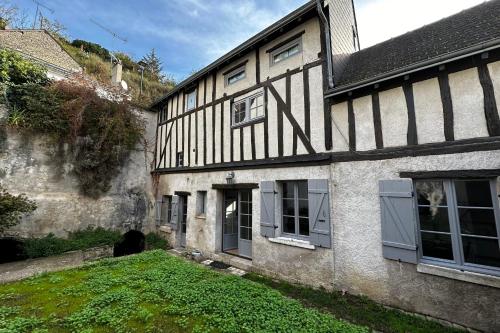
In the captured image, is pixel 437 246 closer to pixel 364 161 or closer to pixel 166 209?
pixel 364 161

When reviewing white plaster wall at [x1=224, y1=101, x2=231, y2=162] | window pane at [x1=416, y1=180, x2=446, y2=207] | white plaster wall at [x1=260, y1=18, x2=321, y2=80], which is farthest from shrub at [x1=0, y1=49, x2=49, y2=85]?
window pane at [x1=416, y1=180, x2=446, y2=207]

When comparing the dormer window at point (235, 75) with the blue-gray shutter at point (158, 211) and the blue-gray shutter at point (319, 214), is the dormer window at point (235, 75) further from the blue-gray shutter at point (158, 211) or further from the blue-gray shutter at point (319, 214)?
the blue-gray shutter at point (158, 211)

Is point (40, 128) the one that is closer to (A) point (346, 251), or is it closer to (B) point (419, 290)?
(A) point (346, 251)

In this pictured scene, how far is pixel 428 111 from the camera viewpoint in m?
3.64

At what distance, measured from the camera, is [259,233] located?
579cm

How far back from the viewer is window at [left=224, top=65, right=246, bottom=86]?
22.8 ft

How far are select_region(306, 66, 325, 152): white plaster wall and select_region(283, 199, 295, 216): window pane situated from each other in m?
1.43

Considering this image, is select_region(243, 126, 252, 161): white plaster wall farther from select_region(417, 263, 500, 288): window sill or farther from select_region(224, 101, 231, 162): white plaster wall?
select_region(417, 263, 500, 288): window sill

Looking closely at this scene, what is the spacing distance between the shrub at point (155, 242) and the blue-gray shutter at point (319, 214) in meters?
6.26

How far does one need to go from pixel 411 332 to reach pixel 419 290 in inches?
25.6

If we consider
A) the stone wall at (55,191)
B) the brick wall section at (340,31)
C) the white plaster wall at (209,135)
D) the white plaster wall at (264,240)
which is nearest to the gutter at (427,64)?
the brick wall section at (340,31)

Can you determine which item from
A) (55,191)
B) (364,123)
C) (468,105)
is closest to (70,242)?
(55,191)

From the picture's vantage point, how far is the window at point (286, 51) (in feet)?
18.3

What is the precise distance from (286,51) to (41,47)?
1343 cm
